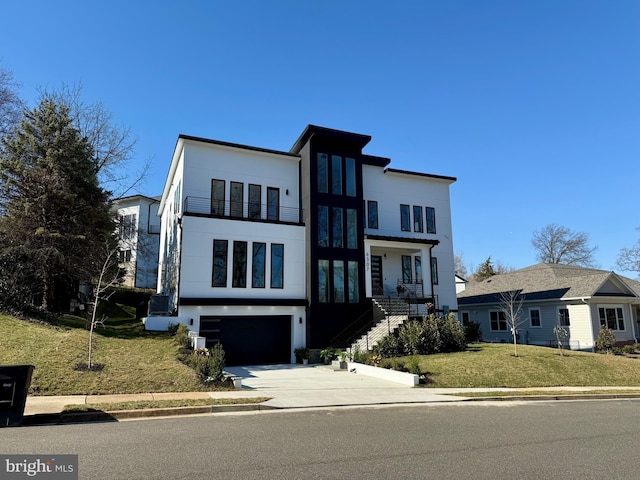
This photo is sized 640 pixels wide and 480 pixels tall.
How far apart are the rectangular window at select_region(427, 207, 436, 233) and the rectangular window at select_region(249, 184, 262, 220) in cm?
1206

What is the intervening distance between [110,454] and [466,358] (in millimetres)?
14476

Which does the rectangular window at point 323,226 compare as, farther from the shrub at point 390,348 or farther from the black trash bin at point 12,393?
the black trash bin at point 12,393

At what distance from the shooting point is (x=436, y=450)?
21.2ft

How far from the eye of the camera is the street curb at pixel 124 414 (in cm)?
837

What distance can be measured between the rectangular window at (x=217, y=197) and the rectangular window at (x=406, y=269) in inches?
464

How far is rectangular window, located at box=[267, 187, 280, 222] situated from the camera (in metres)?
23.4

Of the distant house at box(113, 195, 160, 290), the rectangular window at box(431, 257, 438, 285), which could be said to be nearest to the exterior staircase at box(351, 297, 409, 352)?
the rectangular window at box(431, 257, 438, 285)

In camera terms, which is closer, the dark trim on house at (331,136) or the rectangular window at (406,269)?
the dark trim on house at (331,136)

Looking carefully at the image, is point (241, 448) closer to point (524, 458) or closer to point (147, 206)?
point (524, 458)

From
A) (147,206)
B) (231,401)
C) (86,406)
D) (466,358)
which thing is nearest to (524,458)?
(231,401)

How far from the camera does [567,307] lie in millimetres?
28641

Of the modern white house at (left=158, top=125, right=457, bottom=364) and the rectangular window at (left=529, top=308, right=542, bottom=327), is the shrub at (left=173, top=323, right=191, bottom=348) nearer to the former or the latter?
the modern white house at (left=158, top=125, right=457, bottom=364)

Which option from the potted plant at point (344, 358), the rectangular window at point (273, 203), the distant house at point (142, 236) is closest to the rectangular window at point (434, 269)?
the potted plant at point (344, 358)

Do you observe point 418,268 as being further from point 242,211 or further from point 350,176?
point 242,211
